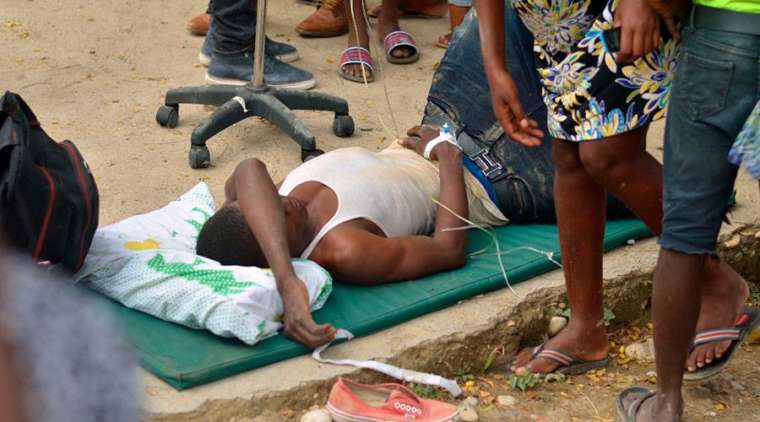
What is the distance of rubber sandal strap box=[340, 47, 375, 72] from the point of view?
16.6 ft

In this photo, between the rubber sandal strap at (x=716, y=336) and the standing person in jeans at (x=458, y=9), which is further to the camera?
Result: the standing person in jeans at (x=458, y=9)

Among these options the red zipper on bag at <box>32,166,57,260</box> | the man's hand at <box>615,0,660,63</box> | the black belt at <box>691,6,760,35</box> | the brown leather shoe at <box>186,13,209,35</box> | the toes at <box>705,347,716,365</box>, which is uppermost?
the black belt at <box>691,6,760,35</box>

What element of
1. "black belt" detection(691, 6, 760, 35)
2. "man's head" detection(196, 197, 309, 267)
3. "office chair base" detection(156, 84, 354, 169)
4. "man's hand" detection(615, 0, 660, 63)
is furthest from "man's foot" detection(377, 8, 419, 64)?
"black belt" detection(691, 6, 760, 35)

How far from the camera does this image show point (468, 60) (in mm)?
3869

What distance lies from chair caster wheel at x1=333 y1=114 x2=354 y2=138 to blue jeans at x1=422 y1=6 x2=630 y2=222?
2.05 feet

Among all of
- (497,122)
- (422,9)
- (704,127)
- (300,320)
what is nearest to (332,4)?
(422,9)

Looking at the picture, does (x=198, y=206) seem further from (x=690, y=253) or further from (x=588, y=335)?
(x=690, y=253)

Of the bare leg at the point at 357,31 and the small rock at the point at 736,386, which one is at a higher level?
the bare leg at the point at 357,31

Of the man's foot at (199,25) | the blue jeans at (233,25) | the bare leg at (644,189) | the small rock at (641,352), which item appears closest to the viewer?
the bare leg at (644,189)

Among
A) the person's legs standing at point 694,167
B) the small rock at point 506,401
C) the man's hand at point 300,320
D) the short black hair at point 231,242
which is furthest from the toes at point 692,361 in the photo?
the short black hair at point 231,242

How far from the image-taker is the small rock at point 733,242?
3.59 metres

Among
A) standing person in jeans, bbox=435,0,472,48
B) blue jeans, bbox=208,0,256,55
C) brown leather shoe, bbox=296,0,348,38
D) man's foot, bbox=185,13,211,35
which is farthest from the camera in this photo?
brown leather shoe, bbox=296,0,348,38

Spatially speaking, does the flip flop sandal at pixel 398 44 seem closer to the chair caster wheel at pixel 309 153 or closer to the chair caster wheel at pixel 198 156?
the chair caster wheel at pixel 309 153

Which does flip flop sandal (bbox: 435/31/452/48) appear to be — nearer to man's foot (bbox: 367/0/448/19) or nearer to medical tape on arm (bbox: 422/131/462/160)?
man's foot (bbox: 367/0/448/19)
